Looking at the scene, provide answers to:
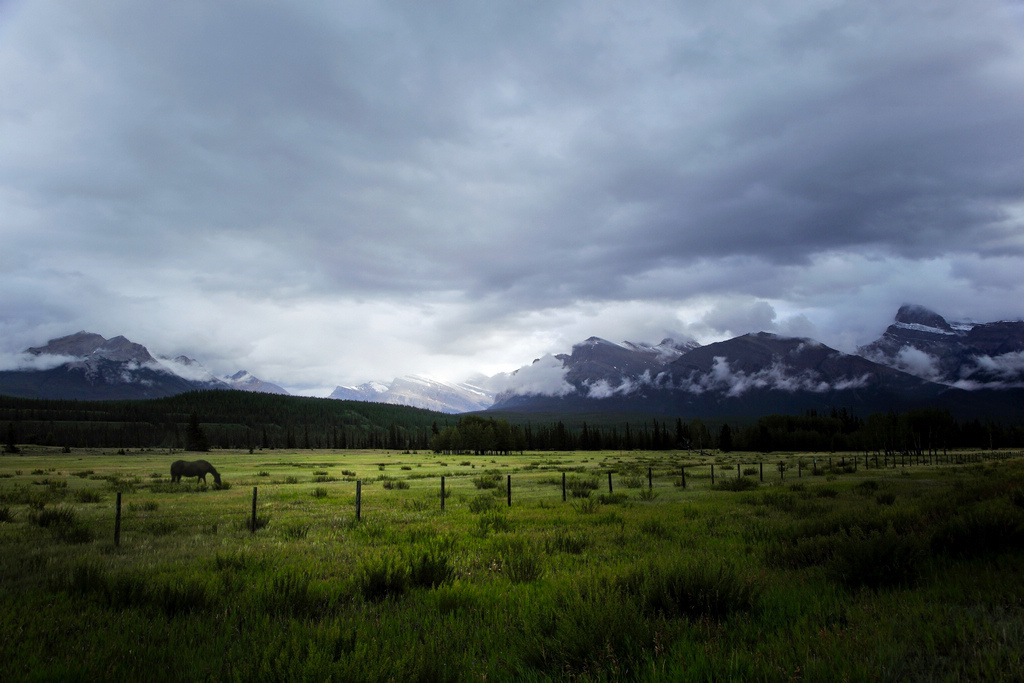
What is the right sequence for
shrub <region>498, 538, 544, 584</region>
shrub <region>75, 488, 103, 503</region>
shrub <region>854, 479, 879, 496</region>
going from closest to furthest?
shrub <region>498, 538, 544, 584</region>, shrub <region>854, 479, 879, 496</region>, shrub <region>75, 488, 103, 503</region>

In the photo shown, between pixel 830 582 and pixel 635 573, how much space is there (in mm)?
3153

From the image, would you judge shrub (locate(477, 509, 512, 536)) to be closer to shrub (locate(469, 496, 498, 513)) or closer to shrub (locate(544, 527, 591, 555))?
shrub (locate(469, 496, 498, 513))

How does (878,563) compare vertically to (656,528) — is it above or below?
above

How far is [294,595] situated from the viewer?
809 centimetres

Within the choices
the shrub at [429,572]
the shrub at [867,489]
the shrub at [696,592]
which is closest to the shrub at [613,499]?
the shrub at [867,489]

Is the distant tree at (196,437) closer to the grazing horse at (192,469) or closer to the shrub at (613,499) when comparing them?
the grazing horse at (192,469)

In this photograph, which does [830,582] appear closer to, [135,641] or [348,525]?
[135,641]

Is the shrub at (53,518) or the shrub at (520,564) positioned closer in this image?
the shrub at (520,564)

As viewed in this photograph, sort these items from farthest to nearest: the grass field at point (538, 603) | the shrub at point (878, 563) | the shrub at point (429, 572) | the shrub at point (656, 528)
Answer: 1. the shrub at point (656, 528)
2. the shrub at point (429, 572)
3. the shrub at point (878, 563)
4. the grass field at point (538, 603)

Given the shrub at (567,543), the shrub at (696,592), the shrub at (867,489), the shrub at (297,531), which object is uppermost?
the shrub at (696,592)

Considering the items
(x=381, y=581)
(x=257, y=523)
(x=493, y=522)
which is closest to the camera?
(x=381, y=581)

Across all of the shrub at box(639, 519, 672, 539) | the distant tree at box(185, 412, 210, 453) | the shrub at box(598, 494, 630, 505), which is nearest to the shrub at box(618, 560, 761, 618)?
the shrub at box(639, 519, 672, 539)

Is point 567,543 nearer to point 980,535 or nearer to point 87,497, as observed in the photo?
point 980,535

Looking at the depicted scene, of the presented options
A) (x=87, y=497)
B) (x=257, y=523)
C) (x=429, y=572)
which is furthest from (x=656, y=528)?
(x=87, y=497)
